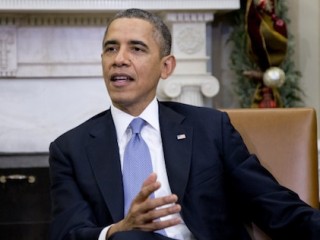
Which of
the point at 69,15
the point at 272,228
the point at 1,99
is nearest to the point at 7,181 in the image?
the point at 1,99

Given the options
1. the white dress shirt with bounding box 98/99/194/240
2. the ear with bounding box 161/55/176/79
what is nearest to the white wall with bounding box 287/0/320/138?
the ear with bounding box 161/55/176/79

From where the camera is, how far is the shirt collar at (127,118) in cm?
228

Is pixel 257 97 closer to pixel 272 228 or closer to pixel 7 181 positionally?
pixel 7 181

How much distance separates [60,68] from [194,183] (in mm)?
2193

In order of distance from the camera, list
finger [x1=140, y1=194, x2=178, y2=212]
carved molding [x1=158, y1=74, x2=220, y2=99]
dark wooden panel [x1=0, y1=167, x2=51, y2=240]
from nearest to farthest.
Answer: finger [x1=140, y1=194, x2=178, y2=212] → dark wooden panel [x1=0, y1=167, x2=51, y2=240] → carved molding [x1=158, y1=74, x2=220, y2=99]

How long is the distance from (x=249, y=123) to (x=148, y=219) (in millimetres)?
683

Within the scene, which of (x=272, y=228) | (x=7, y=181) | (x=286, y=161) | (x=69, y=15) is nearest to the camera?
(x=272, y=228)

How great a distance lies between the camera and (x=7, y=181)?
3906 mm

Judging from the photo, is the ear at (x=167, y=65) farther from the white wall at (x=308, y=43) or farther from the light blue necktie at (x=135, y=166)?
the white wall at (x=308, y=43)

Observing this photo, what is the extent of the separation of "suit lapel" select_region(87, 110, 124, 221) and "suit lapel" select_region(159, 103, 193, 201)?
16 centimetres

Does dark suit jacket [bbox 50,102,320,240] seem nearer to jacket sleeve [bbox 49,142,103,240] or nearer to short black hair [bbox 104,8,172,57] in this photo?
jacket sleeve [bbox 49,142,103,240]

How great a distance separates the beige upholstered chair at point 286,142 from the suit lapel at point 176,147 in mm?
213

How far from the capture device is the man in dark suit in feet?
6.96

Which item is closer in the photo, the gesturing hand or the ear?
the gesturing hand
